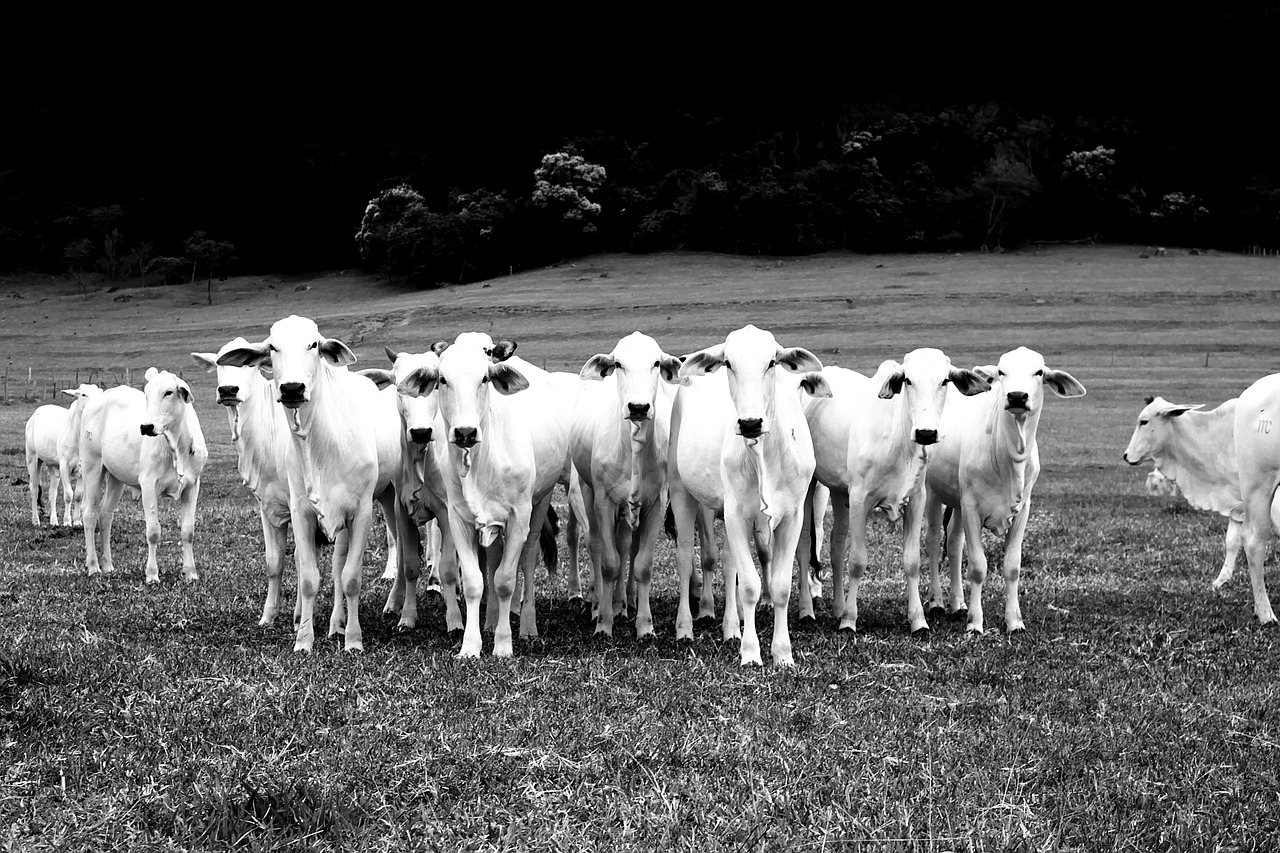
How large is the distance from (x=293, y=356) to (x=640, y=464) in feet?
10.3

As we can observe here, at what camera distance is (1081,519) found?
19312mm

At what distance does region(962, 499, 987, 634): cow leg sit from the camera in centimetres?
1110

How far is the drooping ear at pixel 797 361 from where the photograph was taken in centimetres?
1009

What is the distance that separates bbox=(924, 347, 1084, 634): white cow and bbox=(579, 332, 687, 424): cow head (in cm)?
274

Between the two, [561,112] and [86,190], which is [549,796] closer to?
[561,112]

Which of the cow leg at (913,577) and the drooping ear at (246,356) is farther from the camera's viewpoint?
the cow leg at (913,577)

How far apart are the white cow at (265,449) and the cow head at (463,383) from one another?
1.43m

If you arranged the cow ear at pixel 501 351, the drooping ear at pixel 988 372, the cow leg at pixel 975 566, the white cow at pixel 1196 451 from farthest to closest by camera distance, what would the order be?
the white cow at pixel 1196 451
the drooping ear at pixel 988 372
the cow leg at pixel 975 566
the cow ear at pixel 501 351

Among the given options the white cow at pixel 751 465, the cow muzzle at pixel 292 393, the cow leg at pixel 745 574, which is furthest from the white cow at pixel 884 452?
the cow muzzle at pixel 292 393

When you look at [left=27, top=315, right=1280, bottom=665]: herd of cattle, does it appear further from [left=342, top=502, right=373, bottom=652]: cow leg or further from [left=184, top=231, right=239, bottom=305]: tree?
[left=184, top=231, right=239, bottom=305]: tree

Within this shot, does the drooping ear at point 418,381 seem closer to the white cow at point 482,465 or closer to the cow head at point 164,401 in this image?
the white cow at point 482,465

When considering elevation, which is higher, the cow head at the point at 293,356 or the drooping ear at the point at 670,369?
the cow head at the point at 293,356

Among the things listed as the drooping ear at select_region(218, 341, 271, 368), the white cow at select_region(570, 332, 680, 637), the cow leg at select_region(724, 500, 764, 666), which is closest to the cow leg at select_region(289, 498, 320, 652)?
the drooping ear at select_region(218, 341, 271, 368)

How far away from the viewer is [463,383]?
9.78m
